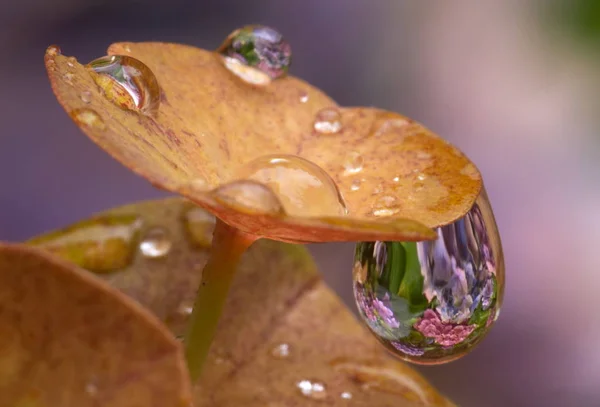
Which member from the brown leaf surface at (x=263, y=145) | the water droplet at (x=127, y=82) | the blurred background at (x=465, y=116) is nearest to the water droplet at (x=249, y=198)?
the brown leaf surface at (x=263, y=145)

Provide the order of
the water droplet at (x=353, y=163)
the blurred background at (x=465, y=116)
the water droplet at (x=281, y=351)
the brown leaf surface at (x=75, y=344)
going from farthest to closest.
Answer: the blurred background at (x=465, y=116) → the water droplet at (x=281, y=351) → the water droplet at (x=353, y=163) → the brown leaf surface at (x=75, y=344)

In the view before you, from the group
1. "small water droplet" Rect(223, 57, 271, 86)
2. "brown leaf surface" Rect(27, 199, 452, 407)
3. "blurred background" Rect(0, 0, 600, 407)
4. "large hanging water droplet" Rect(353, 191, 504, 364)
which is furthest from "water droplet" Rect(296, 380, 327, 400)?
"blurred background" Rect(0, 0, 600, 407)

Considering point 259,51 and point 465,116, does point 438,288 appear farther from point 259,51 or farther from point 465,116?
point 465,116

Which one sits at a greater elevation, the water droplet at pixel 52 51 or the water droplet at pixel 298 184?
the water droplet at pixel 52 51

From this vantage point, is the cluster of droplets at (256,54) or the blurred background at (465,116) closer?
the cluster of droplets at (256,54)

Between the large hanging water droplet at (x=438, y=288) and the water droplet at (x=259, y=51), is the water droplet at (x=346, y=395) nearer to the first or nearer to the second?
the large hanging water droplet at (x=438, y=288)

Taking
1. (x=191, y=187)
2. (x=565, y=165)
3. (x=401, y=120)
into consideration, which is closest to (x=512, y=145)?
(x=565, y=165)
